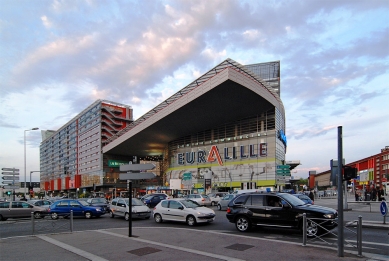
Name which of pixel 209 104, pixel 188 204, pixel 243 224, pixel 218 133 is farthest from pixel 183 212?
pixel 218 133

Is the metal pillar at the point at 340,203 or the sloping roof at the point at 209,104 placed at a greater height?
the sloping roof at the point at 209,104

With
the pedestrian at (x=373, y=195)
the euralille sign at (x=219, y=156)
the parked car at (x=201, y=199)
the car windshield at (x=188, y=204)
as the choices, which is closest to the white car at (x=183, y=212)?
the car windshield at (x=188, y=204)

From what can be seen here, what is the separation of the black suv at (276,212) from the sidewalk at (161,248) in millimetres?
1321

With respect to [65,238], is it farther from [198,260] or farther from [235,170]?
[235,170]

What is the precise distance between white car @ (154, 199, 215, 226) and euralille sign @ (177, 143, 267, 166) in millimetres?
43596

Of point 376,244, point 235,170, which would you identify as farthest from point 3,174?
point 235,170

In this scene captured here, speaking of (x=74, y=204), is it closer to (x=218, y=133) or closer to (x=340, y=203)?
(x=340, y=203)

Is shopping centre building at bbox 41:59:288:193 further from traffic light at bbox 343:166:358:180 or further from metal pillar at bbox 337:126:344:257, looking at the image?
traffic light at bbox 343:166:358:180

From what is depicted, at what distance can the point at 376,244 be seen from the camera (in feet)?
34.9

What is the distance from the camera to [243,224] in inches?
548

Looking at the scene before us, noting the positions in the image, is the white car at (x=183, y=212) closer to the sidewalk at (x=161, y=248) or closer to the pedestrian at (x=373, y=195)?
the sidewalk at (x=161, y=248)

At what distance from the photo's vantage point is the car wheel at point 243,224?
13758 mm

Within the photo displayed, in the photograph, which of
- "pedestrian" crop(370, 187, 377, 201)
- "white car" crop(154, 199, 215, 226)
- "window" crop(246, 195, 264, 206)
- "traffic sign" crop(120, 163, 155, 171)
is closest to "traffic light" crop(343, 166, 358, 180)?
"window" crop(246, 195, 264, 206)

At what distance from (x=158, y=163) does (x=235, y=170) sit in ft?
190
